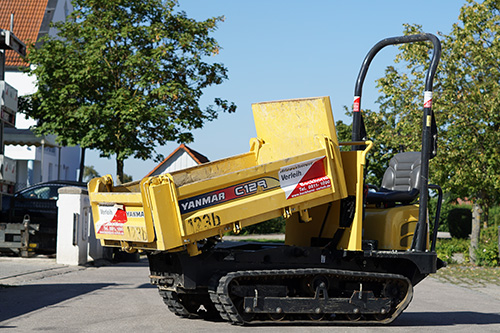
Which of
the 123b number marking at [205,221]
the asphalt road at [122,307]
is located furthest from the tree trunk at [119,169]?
the 123b number marking at [205,221]

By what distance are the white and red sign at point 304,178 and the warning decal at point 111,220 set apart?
190 centimetres

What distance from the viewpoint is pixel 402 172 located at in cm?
1093

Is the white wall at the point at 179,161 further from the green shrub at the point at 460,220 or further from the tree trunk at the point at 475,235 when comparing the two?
the green shrub at the point at 460,220

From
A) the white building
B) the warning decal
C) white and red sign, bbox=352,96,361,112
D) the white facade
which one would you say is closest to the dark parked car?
the warning decal

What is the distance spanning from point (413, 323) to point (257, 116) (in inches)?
132

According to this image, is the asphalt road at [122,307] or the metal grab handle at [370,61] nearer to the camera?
the asphalt road at [122,307]

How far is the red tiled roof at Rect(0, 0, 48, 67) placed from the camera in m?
42.3

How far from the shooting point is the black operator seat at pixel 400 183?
10.3m

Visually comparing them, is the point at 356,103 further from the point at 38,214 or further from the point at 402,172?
the point at 38,214

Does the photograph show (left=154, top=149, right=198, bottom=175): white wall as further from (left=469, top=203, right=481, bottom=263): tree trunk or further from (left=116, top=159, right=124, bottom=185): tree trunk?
(left=469, top=203, right=481, bottom=263): tree trunk

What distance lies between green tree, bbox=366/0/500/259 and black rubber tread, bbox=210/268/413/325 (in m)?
14.9

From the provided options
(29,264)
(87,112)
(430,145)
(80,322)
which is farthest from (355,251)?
(87,112)

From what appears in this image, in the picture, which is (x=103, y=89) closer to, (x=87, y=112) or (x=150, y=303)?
(x=87, y=112)

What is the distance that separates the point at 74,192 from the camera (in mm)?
18750
